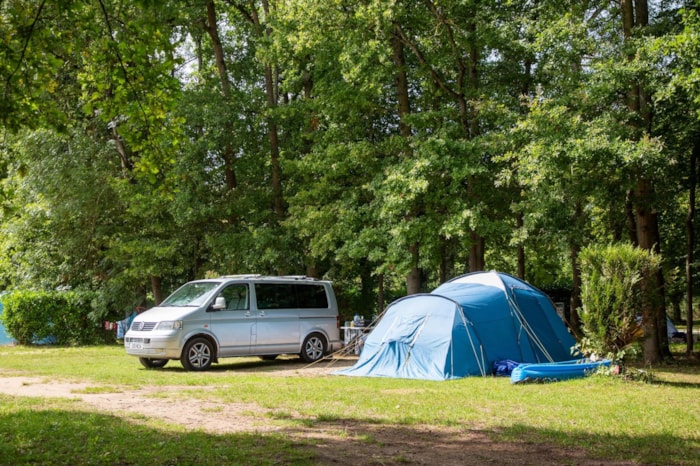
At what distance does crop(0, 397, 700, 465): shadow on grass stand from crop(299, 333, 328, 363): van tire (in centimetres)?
848

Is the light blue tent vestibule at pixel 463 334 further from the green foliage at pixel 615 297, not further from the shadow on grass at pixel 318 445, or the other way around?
the shadow on grass at pixel 318 445

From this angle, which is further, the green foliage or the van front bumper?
the van front bumper

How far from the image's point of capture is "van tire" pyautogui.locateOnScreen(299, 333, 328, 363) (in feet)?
54.8

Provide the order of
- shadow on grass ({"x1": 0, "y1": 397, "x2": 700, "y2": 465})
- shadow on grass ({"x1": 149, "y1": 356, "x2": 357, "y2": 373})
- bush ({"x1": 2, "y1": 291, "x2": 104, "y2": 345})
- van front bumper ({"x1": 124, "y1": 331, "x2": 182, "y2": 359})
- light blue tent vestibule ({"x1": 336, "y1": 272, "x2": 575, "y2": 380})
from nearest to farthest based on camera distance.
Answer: shadow on grass ({"x1": 0, "y1": 397, "x2": 700, "y2": 465}) < light blue tent vestibule ({"x1": 336, "y1": 272, "x2": 575, "y2": 380}) < van front bumper ({"x1": 124, "y1": 331, "x2": 182, "y2": 359}) < shadow on grass ({"x1": 149, "y1": 356, "x2": 357, "y2": 373}) < bush ({"x1": 2, "y1": 291, "x2": 104, "y2": 345})

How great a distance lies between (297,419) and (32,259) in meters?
19.3

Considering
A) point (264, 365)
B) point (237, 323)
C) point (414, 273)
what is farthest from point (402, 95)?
point (264, 365)

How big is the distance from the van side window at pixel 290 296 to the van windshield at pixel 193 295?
114cm

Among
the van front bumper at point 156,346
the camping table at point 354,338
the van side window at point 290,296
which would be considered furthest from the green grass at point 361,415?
the camping table at point 354,338

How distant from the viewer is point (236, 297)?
15.7 metres

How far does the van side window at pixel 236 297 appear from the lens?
612 inches

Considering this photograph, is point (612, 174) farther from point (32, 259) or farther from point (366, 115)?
point (32, 259)

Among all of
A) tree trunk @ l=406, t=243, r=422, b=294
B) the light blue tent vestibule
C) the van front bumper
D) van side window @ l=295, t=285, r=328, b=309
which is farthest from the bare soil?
tree trunk @ l=406, t=243, r=422, b=294

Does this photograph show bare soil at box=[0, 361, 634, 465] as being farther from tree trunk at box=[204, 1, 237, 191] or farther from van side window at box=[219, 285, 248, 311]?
tree trunk at box=[204, 1, 237, 191]

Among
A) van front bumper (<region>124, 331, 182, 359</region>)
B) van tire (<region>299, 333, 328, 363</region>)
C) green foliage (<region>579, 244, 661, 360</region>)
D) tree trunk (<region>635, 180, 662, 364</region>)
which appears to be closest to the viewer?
green foliage (<region>579, 244, 661, 360</region>)
